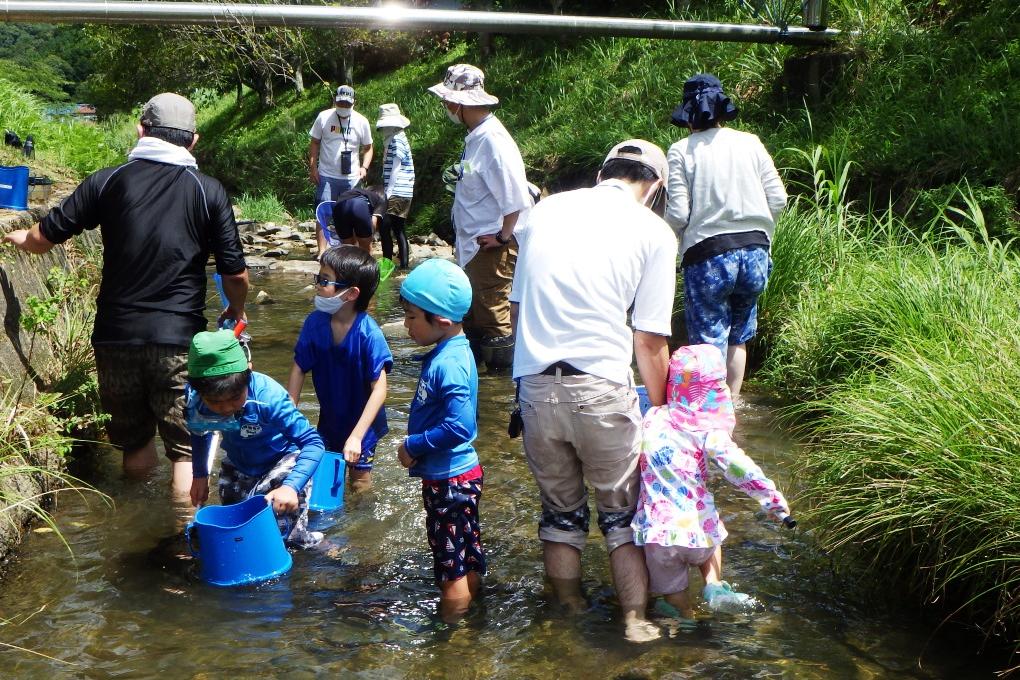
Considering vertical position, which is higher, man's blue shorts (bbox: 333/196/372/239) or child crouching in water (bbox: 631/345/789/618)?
man's blue shorts (bbox: 333/196/372/239)

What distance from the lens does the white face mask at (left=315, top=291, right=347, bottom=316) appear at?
4.45 metres

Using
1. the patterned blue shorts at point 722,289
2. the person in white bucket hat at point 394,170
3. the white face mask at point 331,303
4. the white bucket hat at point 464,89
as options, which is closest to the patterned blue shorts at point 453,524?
the white face mask at point 331,303

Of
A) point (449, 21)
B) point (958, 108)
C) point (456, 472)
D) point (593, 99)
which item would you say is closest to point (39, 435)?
point (456, 472)

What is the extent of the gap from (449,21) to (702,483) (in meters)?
6.89

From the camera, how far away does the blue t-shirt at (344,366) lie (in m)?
4.45

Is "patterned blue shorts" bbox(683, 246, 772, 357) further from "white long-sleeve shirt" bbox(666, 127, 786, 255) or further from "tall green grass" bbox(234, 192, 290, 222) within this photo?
"tall green grass" bbox(234, 192, 290, 222)

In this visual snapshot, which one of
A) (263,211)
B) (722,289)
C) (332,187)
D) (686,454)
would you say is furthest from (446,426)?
(263,211)

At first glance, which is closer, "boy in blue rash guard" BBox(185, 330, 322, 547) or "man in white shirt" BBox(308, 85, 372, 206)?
"boy in blue rash guard" BBox(185, 330, 322, 547)

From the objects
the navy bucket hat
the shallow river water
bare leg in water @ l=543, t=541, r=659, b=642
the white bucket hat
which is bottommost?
the shallow river water

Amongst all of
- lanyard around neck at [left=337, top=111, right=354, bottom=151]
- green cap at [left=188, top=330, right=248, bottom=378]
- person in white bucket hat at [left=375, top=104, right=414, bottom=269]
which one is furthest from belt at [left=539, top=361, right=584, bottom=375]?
lanyard around neck at [left=337, top=111, right=354, bottom=151]

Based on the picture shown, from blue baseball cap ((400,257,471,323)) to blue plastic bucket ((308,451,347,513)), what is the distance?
3.43 feet

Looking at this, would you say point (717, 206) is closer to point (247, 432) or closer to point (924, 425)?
point (924, 425)

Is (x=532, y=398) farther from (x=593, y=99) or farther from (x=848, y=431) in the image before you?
(x=593, y=99)

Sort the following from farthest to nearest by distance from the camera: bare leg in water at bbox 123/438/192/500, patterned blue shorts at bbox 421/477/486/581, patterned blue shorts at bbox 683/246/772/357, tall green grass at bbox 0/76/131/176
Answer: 1. tall green grass at bbox 0/76/131/176
2. patterned blue shorts at bbox 683/246/772/357
3. bare leg in water at bbox 123/438/192/500
4. patterned blue shorts at bbox 421/477/486/581
